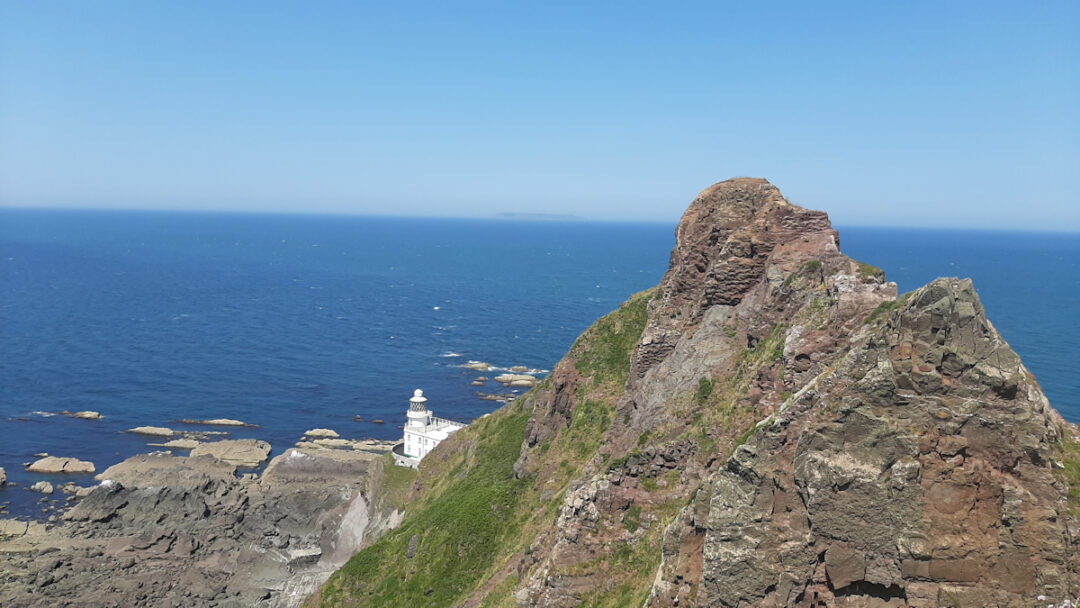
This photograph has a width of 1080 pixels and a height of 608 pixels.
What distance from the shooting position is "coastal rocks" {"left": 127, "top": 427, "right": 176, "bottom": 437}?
343ft

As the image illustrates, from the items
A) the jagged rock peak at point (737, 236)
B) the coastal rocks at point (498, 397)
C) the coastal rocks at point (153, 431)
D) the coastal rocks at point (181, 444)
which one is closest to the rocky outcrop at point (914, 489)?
the jagged rock peak at point (737, 236)

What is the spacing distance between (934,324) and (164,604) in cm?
6621

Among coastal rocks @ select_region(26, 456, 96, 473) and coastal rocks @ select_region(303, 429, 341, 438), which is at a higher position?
coastal rocks @ select_region(26, 456, 96, 473)

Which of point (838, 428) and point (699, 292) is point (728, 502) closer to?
point (838, 428)

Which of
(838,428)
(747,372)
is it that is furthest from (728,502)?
(747,372)

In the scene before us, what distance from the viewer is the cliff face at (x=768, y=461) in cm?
1722

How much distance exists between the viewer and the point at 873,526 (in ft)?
58.0

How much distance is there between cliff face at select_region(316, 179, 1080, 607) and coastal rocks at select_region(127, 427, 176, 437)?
63.3 meters

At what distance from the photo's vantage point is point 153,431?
105 meters

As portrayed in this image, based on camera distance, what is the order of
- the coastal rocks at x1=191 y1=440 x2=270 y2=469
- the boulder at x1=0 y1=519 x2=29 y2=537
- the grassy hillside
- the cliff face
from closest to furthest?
the cliff face, the grassy hillside, the boulder at x1=0 y1=519 x2=29 y2=537, the coastal rocks at x1=191 y1=440 x2=270 y2=469

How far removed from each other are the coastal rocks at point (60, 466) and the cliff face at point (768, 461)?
176ft

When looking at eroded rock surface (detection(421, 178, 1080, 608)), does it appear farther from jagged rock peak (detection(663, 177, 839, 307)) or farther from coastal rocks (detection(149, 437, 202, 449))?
coastal rocks (detection(149, 437, 202, 449))

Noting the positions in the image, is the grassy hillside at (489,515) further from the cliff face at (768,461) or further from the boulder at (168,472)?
the boulder at (168,472)

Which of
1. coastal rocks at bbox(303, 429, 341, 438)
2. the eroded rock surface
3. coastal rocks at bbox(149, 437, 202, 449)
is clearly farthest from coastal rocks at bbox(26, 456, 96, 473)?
the eroded rock surface
